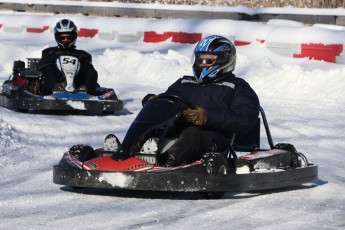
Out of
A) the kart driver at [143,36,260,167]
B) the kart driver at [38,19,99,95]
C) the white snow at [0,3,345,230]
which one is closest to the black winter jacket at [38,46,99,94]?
the kart driver at [38,19,99,95]

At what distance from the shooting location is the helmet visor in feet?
25.5

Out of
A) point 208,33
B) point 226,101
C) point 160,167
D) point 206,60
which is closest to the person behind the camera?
point 160,167

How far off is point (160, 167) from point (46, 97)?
5350 millimetres

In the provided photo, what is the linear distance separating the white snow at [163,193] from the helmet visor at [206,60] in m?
1.08

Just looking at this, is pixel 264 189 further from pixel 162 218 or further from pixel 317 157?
pixel 317 157

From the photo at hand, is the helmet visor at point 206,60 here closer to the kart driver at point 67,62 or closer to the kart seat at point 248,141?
the kart seat at point 248,141

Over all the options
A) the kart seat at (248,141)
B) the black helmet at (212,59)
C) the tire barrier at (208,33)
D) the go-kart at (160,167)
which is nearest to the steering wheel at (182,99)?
the go-kart at (160,167)

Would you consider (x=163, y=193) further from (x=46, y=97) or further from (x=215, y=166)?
(x=46, y=97)

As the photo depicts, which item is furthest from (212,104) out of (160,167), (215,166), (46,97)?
(46,97)

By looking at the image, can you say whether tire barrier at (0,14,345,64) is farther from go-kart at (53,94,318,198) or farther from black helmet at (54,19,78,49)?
go-kart at (53,94,318,198)

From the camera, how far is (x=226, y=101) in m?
7.67

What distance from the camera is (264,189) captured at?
7648mm

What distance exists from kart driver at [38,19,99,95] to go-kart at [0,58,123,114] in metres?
0.09

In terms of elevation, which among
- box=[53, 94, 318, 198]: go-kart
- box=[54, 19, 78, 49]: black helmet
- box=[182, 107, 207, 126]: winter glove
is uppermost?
box=[54, 19, 78, 49]: black helmet
